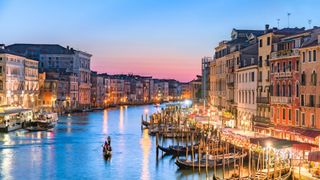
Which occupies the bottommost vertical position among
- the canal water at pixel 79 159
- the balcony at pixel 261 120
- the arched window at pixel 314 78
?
the canal water at pixel 79 159

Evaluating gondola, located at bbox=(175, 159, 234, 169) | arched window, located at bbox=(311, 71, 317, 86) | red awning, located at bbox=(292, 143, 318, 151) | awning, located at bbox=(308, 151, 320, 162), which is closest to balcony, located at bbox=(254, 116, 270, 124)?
arched window, located at bbox=(311, 71, 317, 86)

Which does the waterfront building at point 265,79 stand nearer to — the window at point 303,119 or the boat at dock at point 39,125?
the window at point 303,119

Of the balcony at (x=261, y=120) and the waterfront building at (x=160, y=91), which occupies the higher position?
the waterfront building at (x=160, y=91)

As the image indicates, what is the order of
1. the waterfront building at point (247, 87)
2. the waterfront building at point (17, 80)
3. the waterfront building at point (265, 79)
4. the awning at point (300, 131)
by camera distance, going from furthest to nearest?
the waterfront building at point (17, 80), the waterfront building at point (247, 87), the waterfront building at point (265, 79), the awning at point (300, 131)

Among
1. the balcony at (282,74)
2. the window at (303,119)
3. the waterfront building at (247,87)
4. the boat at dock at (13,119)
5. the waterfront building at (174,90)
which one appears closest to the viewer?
the window at (303,119)

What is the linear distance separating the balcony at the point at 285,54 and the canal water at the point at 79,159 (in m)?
6.55

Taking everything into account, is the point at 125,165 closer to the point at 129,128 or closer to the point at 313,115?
the point at 313,115

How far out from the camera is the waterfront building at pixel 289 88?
23531 millimetres

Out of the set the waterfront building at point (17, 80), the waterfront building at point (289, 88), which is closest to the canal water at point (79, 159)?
the waterfront building at point (289, 88)

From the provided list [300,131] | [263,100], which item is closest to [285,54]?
[263,100]

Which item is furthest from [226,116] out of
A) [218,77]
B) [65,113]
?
[65,113]

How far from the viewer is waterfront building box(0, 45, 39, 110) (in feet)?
163

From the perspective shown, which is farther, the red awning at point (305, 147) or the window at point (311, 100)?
the window at point (311, 100)

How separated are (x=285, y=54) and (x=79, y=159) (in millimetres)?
10763
